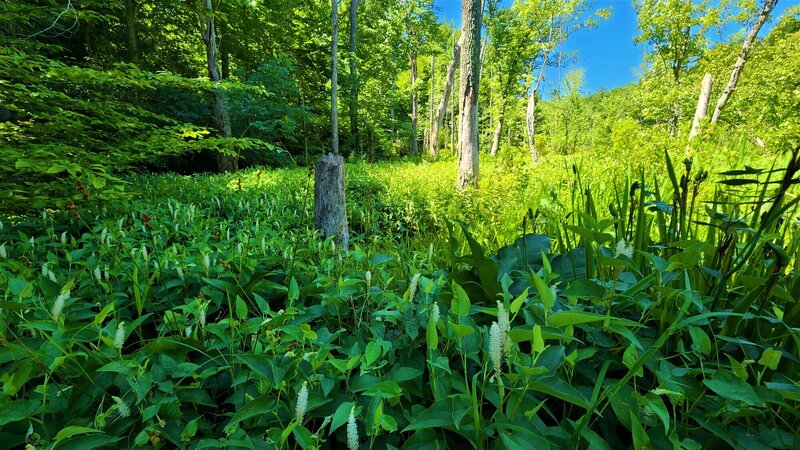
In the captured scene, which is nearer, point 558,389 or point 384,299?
point 558,389

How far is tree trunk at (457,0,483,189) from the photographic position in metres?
7.62

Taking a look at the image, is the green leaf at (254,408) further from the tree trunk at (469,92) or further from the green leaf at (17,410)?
the tree trunk at (469,92)

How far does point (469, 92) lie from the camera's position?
792cm

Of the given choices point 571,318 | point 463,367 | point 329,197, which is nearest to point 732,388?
point 571,318

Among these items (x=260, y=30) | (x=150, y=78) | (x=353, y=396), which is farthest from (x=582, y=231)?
(x=260, y=30)

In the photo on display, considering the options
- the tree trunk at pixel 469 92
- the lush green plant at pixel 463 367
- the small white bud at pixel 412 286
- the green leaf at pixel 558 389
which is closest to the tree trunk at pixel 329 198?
the lush green plant at pixel 463 367

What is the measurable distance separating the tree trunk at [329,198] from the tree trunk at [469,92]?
164 inches

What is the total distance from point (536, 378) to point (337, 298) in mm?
670

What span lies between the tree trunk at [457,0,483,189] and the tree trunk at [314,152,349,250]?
4.16 m

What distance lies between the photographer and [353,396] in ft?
2.56

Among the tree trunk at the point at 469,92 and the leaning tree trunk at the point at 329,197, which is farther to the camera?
the tree trunk at the point at 469,92

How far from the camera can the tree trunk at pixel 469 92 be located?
7.62m

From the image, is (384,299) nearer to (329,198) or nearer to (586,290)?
(586,290)

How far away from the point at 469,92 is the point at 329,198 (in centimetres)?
544
